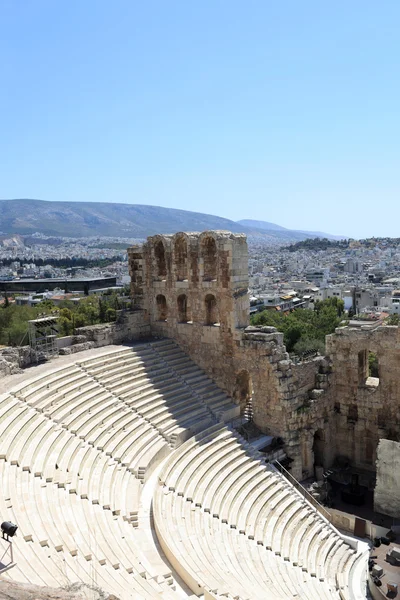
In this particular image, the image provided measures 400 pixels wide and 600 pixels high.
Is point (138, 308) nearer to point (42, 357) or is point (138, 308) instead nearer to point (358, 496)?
point (42, 357)

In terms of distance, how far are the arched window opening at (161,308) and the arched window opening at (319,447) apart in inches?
368

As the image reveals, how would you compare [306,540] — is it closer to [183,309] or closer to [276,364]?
[276,364]

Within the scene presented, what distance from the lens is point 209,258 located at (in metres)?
24.7

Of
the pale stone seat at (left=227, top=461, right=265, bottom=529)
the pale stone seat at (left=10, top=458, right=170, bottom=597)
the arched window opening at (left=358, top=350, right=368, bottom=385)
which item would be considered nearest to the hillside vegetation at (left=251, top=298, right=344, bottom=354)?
the arched window opening at (left=358, top=350, right=368, bottom=385)

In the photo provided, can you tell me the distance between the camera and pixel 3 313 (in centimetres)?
4078

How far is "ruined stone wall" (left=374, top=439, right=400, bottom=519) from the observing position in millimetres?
20078

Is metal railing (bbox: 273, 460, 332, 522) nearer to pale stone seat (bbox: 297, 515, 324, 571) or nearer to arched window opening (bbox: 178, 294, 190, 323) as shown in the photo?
pale stone seat (bbox: 297, 515, 324, 571)

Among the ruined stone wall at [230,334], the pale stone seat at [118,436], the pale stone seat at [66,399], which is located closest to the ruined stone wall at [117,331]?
the ruined stone wall at [230,334]

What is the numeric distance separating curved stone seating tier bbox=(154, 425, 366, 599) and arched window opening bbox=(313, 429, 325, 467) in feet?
14.1

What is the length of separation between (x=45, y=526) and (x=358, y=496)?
46.2 ft

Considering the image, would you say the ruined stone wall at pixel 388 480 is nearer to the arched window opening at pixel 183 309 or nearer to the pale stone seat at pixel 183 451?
the pale stone seat at pixel 183 451

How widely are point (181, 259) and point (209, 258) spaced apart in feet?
5.43

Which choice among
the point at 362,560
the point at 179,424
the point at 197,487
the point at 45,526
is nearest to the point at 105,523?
the point at 45,526

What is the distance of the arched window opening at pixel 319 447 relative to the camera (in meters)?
23.8
